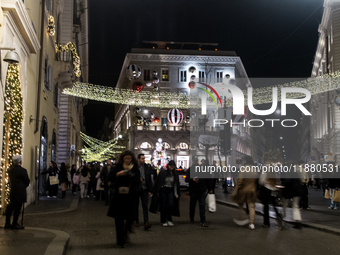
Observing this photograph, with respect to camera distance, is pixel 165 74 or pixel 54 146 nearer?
pixel 54 146

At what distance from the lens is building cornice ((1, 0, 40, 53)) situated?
1125 centimetres

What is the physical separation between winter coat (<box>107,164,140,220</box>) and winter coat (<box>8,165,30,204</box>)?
9.12ft

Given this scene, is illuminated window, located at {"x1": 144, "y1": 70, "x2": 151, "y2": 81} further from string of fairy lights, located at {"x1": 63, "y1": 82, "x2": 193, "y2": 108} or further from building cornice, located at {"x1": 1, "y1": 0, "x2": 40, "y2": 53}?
building cornice, located at {"x1": 1, "y1": 0, "x2": 40, "y2": 53}

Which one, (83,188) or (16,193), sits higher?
(16,193)

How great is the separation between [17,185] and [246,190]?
5.38 metres

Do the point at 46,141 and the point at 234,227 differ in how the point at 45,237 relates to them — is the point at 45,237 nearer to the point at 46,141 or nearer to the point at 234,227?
the point at 234,227

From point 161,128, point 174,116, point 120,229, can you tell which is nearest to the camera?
point 120,229

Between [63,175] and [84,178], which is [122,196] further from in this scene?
[63,175]

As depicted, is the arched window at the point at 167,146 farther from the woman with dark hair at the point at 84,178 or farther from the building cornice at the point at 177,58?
the woman with dark hair at the point at 84,178

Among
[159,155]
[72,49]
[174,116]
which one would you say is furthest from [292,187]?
[159,155]

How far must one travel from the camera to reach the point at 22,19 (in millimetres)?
12469

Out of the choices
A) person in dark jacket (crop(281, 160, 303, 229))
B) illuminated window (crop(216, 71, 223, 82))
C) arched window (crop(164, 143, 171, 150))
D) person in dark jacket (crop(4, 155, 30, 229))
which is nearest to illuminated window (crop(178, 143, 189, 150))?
arched window (crop(164, 143, 171, 150))

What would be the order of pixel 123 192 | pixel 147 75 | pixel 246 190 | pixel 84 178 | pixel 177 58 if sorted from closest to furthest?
1. pixel 123 192
2. pixel 246 190
3. pixel 84 178
4. pixel 147 75
5. pixel 177 58

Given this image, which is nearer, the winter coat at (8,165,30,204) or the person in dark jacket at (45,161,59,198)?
the winter coat at (8,165,30,204)
